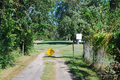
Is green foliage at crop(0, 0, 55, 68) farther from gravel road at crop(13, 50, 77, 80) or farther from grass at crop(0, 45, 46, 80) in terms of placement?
gravel road at crop(13, 50, 77, 80)

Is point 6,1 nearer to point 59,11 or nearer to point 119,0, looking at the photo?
point 119,0


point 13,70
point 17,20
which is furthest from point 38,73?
point 17,20

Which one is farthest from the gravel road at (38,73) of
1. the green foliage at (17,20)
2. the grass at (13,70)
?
the green foliage at (17,20)

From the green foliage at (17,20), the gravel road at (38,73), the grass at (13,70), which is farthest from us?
the green foliage at (17,20)

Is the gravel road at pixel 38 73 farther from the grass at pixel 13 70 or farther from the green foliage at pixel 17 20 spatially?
the green foliage at pixel 17 20

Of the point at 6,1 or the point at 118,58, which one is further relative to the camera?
the point at 6,1

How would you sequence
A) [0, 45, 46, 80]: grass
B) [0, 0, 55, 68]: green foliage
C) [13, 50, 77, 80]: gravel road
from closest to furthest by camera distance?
[13, 50, 77, 80]: gravel road
[0, 45, 46, 80]: grass
[0, 0, 55, 68]: green foliage

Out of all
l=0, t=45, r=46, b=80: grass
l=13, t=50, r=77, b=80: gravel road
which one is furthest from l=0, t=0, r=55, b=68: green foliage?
l=13, t=50, r=77, b=80: gravel road

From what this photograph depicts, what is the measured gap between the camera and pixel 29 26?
12.8 meters

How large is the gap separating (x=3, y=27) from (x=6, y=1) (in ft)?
5.57

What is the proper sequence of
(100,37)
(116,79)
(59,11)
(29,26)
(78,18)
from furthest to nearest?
(59,11) → (78,18) → (29,26) → (100,37) → (116,79)

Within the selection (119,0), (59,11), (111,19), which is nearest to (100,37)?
(111,19)

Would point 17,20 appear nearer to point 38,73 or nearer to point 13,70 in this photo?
point 13,70

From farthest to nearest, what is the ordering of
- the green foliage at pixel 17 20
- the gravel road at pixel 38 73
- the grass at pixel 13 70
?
the green foliage at pixel 17 20, the grass at pixel 13 70, the gravel road at pixel 38 73
